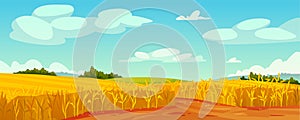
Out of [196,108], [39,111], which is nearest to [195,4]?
[196,108]

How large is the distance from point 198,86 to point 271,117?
1.61 metres

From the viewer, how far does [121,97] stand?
7727 millimetres

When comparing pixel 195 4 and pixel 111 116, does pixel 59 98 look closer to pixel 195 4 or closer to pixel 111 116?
pixel 111 116

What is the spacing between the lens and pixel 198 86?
29.5 ft

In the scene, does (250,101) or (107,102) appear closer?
(107,102)

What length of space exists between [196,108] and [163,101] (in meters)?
0.53

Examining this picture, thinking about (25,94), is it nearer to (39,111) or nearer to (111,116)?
(39,111)

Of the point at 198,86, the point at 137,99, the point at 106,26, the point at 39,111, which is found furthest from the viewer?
the point at 198,86

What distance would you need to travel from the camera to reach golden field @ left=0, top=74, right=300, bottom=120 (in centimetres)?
681

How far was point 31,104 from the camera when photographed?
6.82 metres

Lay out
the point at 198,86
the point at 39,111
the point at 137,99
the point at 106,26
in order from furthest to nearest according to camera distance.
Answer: the point at 198,86
the point at 137,99
the point at 106,26
the point at 39,111

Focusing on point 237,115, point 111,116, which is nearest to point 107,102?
point 111,116

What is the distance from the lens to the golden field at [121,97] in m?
6.81

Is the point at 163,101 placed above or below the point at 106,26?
below
